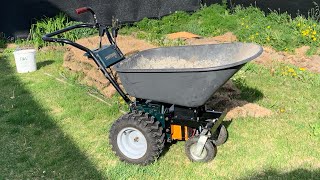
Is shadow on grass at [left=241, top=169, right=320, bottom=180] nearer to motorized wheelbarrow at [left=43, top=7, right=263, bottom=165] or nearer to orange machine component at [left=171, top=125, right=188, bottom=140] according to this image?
motorized wheelbarrow at [left=43, top=7, right=263, bottom=165]

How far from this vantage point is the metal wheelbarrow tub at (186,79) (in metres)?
3.35

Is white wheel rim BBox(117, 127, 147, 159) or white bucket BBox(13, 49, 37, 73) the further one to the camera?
white bucket BBox(13, 49, 37, 73)

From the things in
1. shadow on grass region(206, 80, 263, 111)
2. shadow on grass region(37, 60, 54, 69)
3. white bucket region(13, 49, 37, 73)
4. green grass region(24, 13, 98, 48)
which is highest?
green grass region(24, 13, 98, 48)

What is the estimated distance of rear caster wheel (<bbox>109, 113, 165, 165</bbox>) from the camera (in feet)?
12.2

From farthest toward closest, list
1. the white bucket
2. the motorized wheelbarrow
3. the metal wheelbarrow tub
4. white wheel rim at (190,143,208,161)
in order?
the white bucket < white wheel rim at (190,143,208,161) < the motorized wheelbarrow < the metal wheelbarrow tub

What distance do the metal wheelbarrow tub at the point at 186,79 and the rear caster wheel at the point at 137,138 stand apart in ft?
0.78

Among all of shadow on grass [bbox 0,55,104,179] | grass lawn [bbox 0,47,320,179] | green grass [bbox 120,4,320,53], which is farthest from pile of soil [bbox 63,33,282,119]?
shadow on grass [bbox 0,55,104,179]

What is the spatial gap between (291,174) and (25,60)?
500 centimetres

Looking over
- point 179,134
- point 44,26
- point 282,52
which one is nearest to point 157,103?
point 179,134

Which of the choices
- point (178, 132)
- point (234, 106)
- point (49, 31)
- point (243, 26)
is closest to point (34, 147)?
point (178, 132)

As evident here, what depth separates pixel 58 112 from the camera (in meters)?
5.33

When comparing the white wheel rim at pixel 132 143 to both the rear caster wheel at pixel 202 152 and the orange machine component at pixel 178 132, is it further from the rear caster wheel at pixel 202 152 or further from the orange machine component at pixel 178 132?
the rear caster wheel at pixel 202 152

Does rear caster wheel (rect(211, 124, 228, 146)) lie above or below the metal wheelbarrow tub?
below

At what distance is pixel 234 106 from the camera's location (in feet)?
16.2
